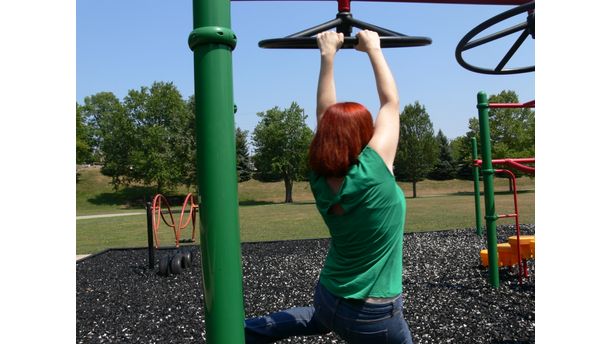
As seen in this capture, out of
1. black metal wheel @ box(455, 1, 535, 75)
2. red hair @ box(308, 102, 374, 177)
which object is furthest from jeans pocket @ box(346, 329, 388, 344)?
black metal wheel @ box(455, 1, 535, 75)

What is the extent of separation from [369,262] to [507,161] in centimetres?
377

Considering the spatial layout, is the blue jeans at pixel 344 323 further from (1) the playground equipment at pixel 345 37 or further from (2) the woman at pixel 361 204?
(1) the playground equipment at pixel 345 37

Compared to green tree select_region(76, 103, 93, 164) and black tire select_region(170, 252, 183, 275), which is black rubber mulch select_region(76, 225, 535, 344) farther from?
green tree select_region(76, 103, 93, 164)

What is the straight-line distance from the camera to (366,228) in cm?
150

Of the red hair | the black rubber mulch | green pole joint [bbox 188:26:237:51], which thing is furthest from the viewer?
the black rubber mulch

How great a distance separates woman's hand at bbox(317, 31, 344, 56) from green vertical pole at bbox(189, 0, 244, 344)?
0.34 meters

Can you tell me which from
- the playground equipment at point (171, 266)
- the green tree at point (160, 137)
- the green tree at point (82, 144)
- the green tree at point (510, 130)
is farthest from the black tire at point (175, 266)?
the green tree at point (82, 144)

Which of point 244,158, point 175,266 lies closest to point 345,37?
point 175,266

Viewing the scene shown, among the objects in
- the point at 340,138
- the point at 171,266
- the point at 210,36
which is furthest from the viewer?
the point at 171,266

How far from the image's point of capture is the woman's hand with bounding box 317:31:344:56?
1.57m

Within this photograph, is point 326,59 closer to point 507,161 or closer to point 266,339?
point 266,339

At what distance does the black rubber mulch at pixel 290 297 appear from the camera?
3.84 metres

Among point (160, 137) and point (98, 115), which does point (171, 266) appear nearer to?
point (160, 137)

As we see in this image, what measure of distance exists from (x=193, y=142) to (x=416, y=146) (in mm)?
17353
